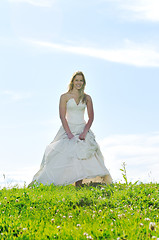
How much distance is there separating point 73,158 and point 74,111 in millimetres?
1636

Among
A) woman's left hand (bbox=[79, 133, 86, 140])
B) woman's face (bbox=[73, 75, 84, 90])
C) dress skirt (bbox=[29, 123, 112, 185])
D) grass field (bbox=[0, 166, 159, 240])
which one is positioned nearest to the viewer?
grass field (bbox=[0, 166, 159, 240])

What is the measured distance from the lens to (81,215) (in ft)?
23.2

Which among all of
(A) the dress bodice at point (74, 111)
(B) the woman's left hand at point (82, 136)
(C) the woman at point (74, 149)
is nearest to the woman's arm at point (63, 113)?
(C) the woman at point (74, 149)

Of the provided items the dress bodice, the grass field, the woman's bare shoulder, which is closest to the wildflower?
the grass field

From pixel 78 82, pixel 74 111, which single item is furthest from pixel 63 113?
pixel 78 82

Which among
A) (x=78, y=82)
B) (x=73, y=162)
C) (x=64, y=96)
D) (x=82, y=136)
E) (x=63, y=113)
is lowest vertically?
(x=73, y=162)

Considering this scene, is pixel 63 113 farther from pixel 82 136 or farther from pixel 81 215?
pixel 81 215

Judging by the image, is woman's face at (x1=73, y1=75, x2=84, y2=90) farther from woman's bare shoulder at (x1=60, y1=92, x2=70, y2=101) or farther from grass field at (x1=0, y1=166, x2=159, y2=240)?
grass field at (x1=0, y1=166, x2=159, y2=240)

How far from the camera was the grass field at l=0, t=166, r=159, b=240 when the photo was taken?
5531 mm

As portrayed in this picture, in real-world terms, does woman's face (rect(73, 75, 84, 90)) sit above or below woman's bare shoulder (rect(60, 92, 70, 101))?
above

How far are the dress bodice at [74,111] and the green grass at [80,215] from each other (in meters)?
2.37

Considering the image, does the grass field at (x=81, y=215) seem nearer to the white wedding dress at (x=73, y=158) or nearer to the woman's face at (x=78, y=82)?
the white wedding dress at (x=73, y=158)

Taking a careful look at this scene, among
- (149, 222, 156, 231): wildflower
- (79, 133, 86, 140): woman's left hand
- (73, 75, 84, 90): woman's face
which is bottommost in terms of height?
(149, 222, 156, 231): wildflower

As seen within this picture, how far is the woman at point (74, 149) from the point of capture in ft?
34.6
